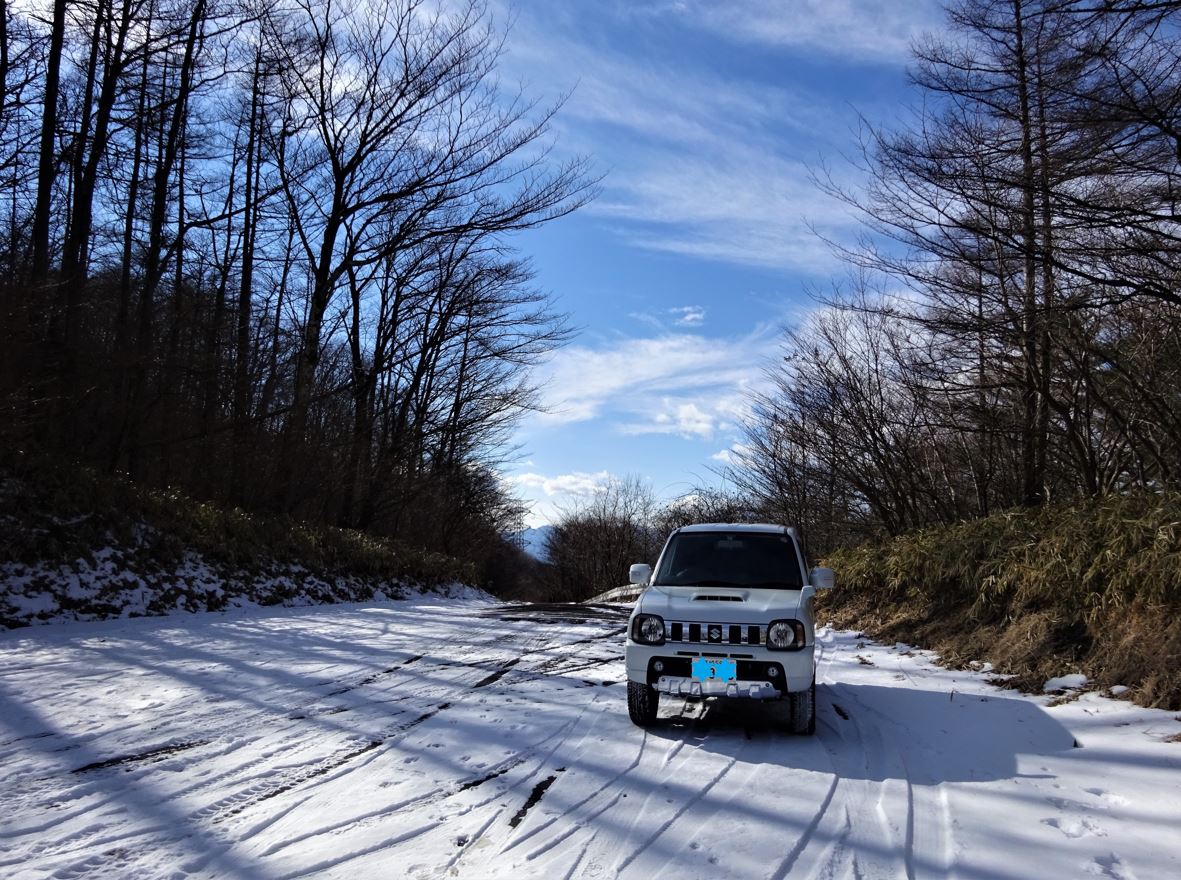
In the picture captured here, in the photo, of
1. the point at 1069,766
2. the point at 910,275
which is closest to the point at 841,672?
the point at 1069,766

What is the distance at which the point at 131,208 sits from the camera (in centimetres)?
1811

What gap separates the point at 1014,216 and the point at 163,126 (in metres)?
19.0

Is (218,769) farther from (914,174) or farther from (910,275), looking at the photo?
(910,275)

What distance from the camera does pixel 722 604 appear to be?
5.80 m

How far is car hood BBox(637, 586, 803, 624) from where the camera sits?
5.60 meters

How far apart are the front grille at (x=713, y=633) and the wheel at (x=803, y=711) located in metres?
0.53

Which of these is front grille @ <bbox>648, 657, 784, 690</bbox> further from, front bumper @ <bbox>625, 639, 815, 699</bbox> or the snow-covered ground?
the snow-covered ground

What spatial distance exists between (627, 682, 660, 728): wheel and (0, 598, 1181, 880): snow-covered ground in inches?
5.7

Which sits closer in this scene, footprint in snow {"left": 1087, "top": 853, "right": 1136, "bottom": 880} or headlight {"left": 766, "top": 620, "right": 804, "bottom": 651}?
footprint in snow {"left": 1087, "top": 853, "right": 1136, "bottom": 880}

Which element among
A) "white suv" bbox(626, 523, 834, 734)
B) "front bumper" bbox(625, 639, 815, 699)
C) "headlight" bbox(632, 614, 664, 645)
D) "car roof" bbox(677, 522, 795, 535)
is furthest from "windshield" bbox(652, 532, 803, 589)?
"front bumper" bbox(625, 639, 815, 699)

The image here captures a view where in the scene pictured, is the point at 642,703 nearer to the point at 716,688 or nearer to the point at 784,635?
the point at 716,688

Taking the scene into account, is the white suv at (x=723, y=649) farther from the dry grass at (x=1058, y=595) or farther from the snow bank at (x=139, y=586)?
the snow bank at (x=139, y=586)

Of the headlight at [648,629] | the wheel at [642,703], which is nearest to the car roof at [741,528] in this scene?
the headlight at [648,629]

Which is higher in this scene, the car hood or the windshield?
the windshield
